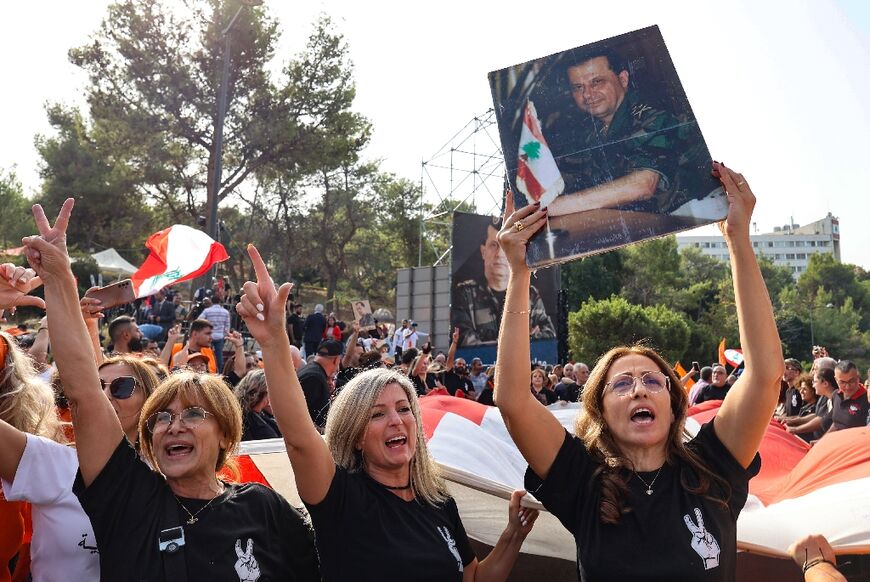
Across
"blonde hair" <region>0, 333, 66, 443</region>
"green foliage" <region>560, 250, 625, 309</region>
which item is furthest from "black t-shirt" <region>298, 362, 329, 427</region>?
"green foliage" <region>560, 250, 625, 309</region>

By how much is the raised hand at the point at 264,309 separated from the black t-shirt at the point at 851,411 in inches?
278

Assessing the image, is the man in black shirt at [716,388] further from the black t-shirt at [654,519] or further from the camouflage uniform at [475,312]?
the camouflage uniform at [475,312]

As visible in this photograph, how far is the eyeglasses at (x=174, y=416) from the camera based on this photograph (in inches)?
102

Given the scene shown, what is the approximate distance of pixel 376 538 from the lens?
2486 mm

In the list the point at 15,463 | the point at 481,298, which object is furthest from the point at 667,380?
the point at 481,298

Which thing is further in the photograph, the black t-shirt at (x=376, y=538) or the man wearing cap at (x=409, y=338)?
the man wearing cap at (x=409, y=338)

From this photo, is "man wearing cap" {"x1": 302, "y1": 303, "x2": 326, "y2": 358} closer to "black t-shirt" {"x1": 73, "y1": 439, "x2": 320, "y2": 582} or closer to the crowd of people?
the crowd of people

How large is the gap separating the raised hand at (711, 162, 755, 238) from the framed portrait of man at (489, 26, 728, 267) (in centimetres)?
3

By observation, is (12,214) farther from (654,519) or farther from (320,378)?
(654,519)

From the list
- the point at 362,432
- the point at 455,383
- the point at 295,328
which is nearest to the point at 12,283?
the point at 362,432

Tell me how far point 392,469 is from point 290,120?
26.8 m

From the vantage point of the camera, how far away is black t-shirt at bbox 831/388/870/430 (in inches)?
309

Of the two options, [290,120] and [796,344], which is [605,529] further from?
[796,344]

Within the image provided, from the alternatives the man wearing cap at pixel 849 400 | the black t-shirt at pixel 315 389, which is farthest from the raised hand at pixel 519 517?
the man wearing cap at pixel 849 400
